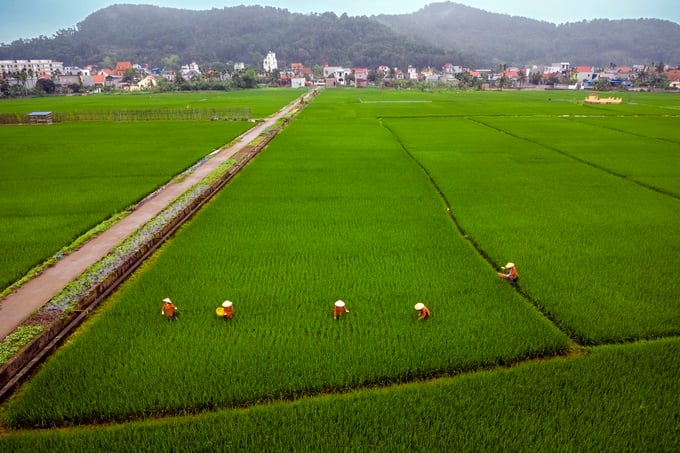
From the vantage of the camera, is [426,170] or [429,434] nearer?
[429,434]

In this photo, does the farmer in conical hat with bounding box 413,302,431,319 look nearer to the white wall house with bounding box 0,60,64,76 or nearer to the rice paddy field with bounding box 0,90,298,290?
the rice paddy field with bounding box 0,90,298,290

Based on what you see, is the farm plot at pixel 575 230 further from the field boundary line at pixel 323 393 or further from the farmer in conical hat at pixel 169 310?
the farmer in conical hat at pixel 169 310

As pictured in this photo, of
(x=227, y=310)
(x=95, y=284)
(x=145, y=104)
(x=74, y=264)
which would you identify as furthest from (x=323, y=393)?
(x=145, y=104)

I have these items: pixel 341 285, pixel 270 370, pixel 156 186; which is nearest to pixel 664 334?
pixel 341 285

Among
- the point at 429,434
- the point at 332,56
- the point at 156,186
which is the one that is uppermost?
the point at 332,56

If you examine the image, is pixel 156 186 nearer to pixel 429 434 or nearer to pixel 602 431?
pixel 429 434
